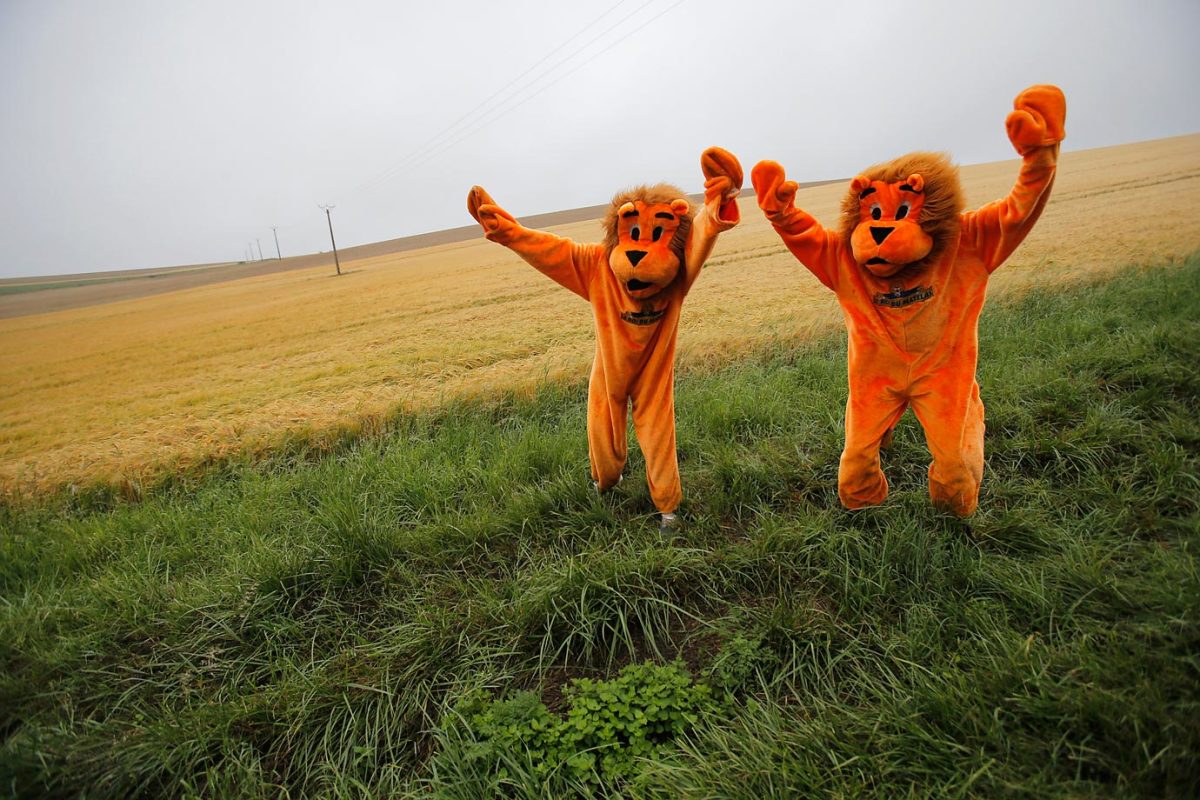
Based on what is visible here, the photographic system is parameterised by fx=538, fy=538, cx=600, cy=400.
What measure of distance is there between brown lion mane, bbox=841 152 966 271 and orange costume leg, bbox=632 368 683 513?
1.34 metres

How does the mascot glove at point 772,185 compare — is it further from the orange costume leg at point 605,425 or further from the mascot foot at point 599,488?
the mascot foot at point 599,488

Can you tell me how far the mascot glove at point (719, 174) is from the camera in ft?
7.90

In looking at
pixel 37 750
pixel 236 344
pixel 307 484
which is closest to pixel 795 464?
pixel 307 484

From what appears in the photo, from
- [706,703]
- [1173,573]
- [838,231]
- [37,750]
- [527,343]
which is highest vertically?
[838,231]

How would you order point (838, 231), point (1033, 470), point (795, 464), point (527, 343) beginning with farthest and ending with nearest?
1. point (527, 343)
2. point (795, 464)
3. point (1033, 470)
4. point (838, 231)

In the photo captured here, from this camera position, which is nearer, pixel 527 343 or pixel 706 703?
pixel 706 703

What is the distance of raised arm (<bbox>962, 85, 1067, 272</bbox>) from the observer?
204 cm

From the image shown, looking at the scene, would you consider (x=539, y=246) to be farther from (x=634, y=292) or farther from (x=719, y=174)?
(x=719, y=174)

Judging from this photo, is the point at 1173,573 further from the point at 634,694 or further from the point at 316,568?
the point at 316,568

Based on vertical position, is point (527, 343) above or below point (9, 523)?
above

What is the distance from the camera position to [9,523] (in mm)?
3432

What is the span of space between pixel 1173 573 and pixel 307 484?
166 inches

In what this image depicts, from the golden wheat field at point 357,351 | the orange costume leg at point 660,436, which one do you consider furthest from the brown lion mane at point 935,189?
the golden wheat field at point 357,351

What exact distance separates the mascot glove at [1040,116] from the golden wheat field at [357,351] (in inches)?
129
